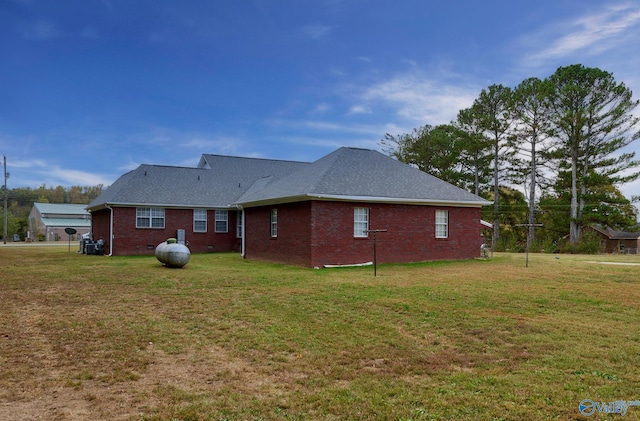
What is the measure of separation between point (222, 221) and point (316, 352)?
70.9ft

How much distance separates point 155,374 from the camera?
15.9 feet

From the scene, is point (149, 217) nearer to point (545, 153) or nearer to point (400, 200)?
point (400, 200)

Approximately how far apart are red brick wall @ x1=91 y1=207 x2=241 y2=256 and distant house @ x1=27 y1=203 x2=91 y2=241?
37.0 meters

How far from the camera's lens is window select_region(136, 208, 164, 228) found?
24.0m

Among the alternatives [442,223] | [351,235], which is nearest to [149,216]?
[351,235]

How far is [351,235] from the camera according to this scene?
16.9 m

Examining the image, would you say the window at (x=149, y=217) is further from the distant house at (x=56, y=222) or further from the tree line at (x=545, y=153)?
the distant house at (x=56, y=222)

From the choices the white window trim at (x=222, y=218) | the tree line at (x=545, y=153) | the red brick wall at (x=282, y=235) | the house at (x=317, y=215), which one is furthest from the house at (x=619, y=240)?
the red brick wall at (x=282, y=235)

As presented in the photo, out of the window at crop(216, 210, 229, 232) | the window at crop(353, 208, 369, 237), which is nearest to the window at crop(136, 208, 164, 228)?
the window at crop(216, 210, 229, 232)

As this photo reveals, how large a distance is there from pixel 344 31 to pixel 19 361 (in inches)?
651

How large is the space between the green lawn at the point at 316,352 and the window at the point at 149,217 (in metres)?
13.5

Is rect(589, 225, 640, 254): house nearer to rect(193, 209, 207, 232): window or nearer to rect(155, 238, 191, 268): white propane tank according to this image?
rect(193, 209, 207, 232): window

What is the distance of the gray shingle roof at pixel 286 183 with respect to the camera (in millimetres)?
17281

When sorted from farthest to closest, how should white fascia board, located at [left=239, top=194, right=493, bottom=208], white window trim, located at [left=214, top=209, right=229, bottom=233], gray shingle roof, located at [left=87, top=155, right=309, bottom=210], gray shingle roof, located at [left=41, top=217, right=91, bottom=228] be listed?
1. gray shingle roof, located at [left=41, top=217, right=91, bottom=228]
2. white window trim, located at [left=214, top=209, right=229, bottom=233]
3. gray shingle roof, located at [left=87, top=155, right=309, bottom=210]
4. white fascia board, located at [left=239, top=194, right=493, bottom=208]
